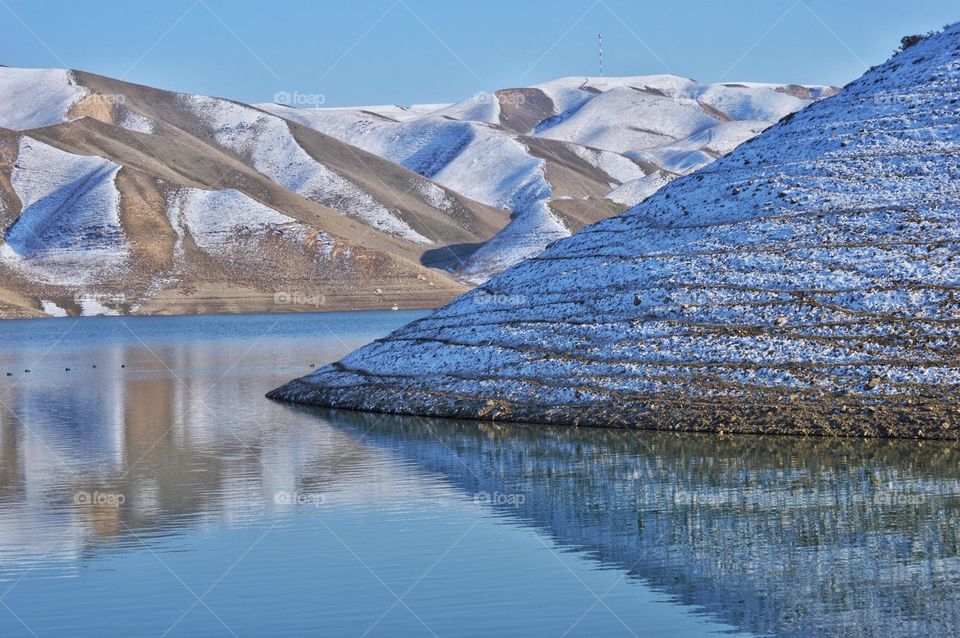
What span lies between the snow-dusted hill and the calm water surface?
7.50 feet

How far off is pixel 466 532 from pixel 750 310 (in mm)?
21955

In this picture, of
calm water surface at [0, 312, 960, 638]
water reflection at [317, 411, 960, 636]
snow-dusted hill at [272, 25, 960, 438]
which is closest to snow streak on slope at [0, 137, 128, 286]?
snow-dusted hill at [272, 25, 960, 438]

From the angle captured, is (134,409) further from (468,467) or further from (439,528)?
(439,528)

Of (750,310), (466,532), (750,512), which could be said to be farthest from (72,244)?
(750,512)

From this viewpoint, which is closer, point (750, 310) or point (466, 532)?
point (466, 532)

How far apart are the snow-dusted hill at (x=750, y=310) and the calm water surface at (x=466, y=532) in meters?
2.29

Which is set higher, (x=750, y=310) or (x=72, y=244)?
(x=72, y=244)

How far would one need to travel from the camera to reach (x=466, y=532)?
2439 centimetres

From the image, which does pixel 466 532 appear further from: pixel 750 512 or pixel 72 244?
pixel 72 244

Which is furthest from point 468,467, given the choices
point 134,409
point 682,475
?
point 134,409

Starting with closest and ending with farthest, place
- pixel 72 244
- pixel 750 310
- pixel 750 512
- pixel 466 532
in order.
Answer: pixel 466 532, pixel 750 512, pixel 750 310, pixel 72 244

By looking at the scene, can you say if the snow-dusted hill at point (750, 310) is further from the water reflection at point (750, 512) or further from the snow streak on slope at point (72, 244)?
the snow streak on slope at point (72, 244)

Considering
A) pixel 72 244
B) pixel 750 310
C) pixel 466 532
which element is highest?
pixel 72 244

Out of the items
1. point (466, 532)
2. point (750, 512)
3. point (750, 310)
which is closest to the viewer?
point (466, 532)
